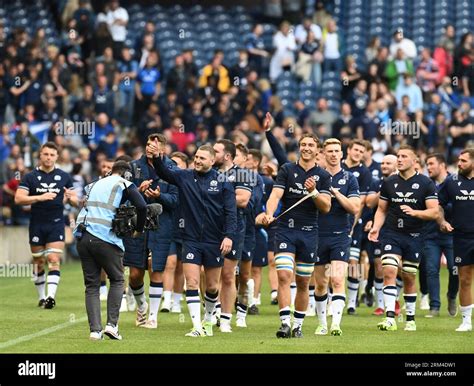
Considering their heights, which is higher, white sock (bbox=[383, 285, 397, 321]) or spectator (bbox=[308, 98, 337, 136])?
spectator (bbox=[308, 98, 337, 136])

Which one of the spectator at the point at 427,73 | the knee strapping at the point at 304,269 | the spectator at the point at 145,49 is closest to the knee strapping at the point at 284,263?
the knee strapping at the point at 304,269

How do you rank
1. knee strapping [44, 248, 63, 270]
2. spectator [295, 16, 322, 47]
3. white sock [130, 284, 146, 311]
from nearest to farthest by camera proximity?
white sock [130, 284, 146, 311], knee strapping [44, 248, 63, 270], spectator [295, 16, 322, 47]

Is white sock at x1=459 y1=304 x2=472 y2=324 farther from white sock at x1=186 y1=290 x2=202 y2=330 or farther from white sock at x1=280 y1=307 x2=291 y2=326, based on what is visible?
white sock at x1=186 y1=290 x2=202 y2=330

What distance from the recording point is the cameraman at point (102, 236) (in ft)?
46.8

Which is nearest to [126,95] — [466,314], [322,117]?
[322,117]

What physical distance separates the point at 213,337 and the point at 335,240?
2072mm

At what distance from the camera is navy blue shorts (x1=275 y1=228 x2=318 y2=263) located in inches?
594

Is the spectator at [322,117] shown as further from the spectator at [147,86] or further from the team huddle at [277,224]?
the team huddle at [277,224]

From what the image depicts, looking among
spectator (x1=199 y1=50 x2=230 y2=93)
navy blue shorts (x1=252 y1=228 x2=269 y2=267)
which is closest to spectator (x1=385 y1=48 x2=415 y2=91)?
spectator (x1=199 y1=50 x2=230 y2=93)

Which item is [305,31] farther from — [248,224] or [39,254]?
[248,224]

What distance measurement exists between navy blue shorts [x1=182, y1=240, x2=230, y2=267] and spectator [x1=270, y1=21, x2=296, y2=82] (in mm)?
18266

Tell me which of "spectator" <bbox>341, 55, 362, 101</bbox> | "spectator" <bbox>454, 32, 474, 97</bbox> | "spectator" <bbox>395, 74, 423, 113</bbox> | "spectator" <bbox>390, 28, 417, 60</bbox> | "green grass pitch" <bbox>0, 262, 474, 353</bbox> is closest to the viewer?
"green grass pitch" <bbox>0, 262, 474, 353</bbox>

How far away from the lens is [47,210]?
1936 centimetres
